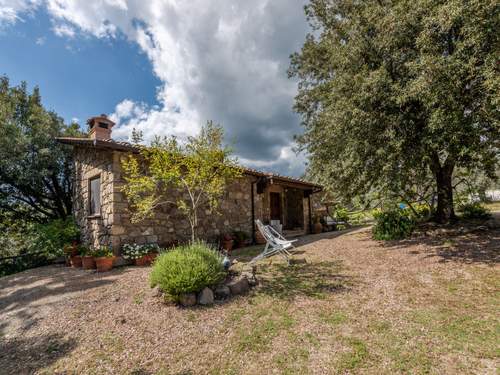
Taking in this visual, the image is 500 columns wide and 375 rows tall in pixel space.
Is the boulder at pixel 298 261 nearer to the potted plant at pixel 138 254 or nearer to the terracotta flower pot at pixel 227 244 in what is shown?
the terracotta flower pot at pixel 227 244

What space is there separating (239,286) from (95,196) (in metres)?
5.98

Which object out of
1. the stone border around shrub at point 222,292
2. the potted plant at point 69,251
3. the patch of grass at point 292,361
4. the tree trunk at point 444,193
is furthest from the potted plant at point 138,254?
the tree trunk at point 444,193

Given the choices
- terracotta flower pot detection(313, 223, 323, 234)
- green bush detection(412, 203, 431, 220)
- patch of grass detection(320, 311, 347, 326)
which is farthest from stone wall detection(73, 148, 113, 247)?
green bush detection(412, 203, 431, 220)

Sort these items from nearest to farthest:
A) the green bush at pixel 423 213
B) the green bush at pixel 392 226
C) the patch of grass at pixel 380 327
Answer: the patch of grass at pixel 380 327
the green bush at pixel 392 226
the green bush at pixel 423 213

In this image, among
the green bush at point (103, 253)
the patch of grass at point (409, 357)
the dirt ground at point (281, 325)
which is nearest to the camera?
the patch of grass at point (409, 357)

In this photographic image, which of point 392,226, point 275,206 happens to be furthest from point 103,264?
point 275,206

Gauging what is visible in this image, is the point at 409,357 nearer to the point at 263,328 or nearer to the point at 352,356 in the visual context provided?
the point at 352,356

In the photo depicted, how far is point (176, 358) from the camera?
9.14 feet

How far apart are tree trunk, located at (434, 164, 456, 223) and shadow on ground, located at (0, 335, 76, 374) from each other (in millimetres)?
9186

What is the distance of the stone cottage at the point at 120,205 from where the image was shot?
6793 millimetres

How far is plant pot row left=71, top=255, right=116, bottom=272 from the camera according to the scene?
6.27 m

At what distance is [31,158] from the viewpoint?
32.0 ft

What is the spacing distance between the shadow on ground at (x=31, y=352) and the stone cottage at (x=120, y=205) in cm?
344

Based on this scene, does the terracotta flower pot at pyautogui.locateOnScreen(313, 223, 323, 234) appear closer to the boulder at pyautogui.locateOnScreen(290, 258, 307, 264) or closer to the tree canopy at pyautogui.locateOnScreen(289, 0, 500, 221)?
the tree canopy at pyautogui.locateOnScreen(289, 0, 500, 221)
